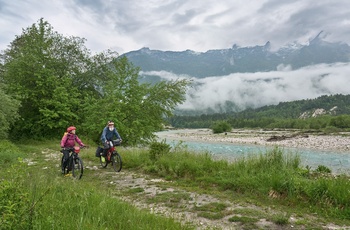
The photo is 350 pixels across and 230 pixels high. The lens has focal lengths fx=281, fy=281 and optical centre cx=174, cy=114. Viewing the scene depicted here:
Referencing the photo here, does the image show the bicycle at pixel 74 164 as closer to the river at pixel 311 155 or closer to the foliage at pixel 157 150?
the foliage at pixel 157 150

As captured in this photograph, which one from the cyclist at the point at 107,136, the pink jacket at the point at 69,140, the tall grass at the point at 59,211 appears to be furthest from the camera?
the cyclist at the point at 107,136

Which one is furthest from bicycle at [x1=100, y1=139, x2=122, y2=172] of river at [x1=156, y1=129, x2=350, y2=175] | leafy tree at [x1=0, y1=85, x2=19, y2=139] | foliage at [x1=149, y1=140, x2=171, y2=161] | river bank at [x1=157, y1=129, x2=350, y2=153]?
river bank at [x1=157, y1=129, x2=350, y2=153]

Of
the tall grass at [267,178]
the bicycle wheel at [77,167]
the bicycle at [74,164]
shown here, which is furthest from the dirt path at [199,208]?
the bicycle at [74,164]

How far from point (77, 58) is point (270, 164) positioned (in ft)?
93.2

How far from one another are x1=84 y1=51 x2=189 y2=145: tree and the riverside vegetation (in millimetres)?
11704

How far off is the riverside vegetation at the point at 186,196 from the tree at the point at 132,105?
38.4ft

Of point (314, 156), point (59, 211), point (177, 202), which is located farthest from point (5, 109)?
point (314, 156)

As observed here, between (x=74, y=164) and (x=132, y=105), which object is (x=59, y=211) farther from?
(x=132, y=105)

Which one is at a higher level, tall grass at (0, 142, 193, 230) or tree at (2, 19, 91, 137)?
tree at (2, 19, 91, 137)

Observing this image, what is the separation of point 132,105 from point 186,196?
18.5m

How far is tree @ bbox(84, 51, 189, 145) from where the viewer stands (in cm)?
2538

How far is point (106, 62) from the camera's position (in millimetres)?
34344

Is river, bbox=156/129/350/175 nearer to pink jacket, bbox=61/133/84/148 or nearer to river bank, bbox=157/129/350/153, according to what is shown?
river bank, bbox=157/129/350/153

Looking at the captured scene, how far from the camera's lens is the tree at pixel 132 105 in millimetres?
25377
